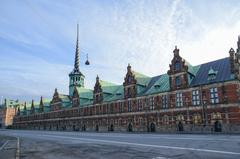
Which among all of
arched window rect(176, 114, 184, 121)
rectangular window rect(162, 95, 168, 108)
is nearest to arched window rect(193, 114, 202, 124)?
arched window rect(176, 114, 184, 121)

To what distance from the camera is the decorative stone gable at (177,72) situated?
4924 centimetres

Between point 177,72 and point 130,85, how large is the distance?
50.5 ft

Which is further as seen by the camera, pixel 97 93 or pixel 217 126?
pixel 97 93

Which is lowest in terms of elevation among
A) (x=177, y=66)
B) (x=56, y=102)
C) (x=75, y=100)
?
(x=75, y=100)

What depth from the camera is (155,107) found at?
178ft

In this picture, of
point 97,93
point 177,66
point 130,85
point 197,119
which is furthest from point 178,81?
point 97,93

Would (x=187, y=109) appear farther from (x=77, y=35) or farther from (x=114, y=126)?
(x=77, y=35)

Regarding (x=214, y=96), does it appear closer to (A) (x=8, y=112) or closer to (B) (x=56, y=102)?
(B) (x=56, y=102)

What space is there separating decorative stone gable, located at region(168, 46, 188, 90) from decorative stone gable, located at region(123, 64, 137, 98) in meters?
12.1

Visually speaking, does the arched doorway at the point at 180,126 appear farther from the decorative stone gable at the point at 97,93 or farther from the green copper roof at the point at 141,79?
the decorative stone gable at the point at 97,93

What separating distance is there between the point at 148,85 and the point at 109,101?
1327 cm

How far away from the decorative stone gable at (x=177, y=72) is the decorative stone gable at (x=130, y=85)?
1209 centimetres

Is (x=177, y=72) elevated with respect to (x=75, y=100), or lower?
elevated

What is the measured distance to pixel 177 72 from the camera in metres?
50.8
